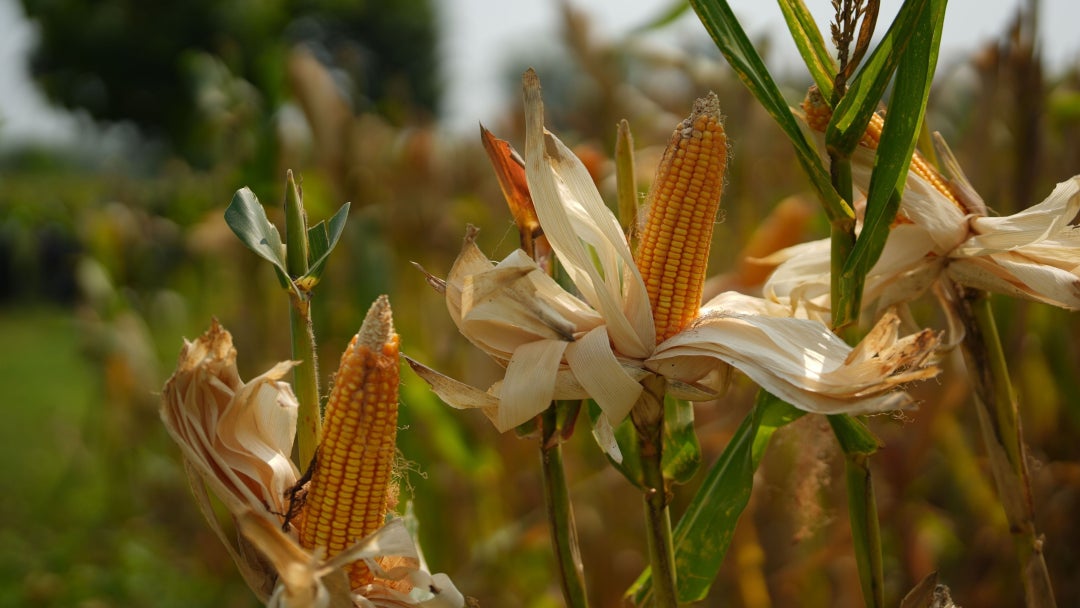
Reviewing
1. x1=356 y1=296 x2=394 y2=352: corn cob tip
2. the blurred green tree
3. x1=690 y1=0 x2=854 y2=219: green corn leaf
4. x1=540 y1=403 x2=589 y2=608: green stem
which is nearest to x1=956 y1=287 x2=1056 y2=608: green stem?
x1=690 y1=0 x2=854 y2=219: green corn leaf

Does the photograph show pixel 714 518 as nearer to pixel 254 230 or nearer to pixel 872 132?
pixel 872 132

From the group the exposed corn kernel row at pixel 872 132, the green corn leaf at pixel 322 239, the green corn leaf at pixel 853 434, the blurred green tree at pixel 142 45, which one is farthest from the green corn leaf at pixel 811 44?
the blurred green tree at pixel 142 45

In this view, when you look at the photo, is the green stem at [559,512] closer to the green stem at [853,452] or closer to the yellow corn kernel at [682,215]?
the yellow corn kernel at [682,215]

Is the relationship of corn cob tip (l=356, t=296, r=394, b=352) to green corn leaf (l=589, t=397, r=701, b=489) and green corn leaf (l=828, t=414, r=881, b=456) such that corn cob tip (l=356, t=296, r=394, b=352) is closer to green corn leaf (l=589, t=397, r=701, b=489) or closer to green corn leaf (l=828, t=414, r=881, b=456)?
green corn leaf (l=589, t=397, r=701, b=489)

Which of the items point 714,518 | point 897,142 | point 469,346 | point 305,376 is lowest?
point 469,346

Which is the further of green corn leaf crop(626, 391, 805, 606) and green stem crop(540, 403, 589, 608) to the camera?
green corn leaf crop(626, 391, 805, 606)

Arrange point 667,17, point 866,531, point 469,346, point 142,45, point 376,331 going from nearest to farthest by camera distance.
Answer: point 376,331 → point 866,531 → point 667,17 → point 469,346 → point 142,45

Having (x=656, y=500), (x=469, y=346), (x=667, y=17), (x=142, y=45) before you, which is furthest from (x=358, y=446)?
(x=142, y=45)
